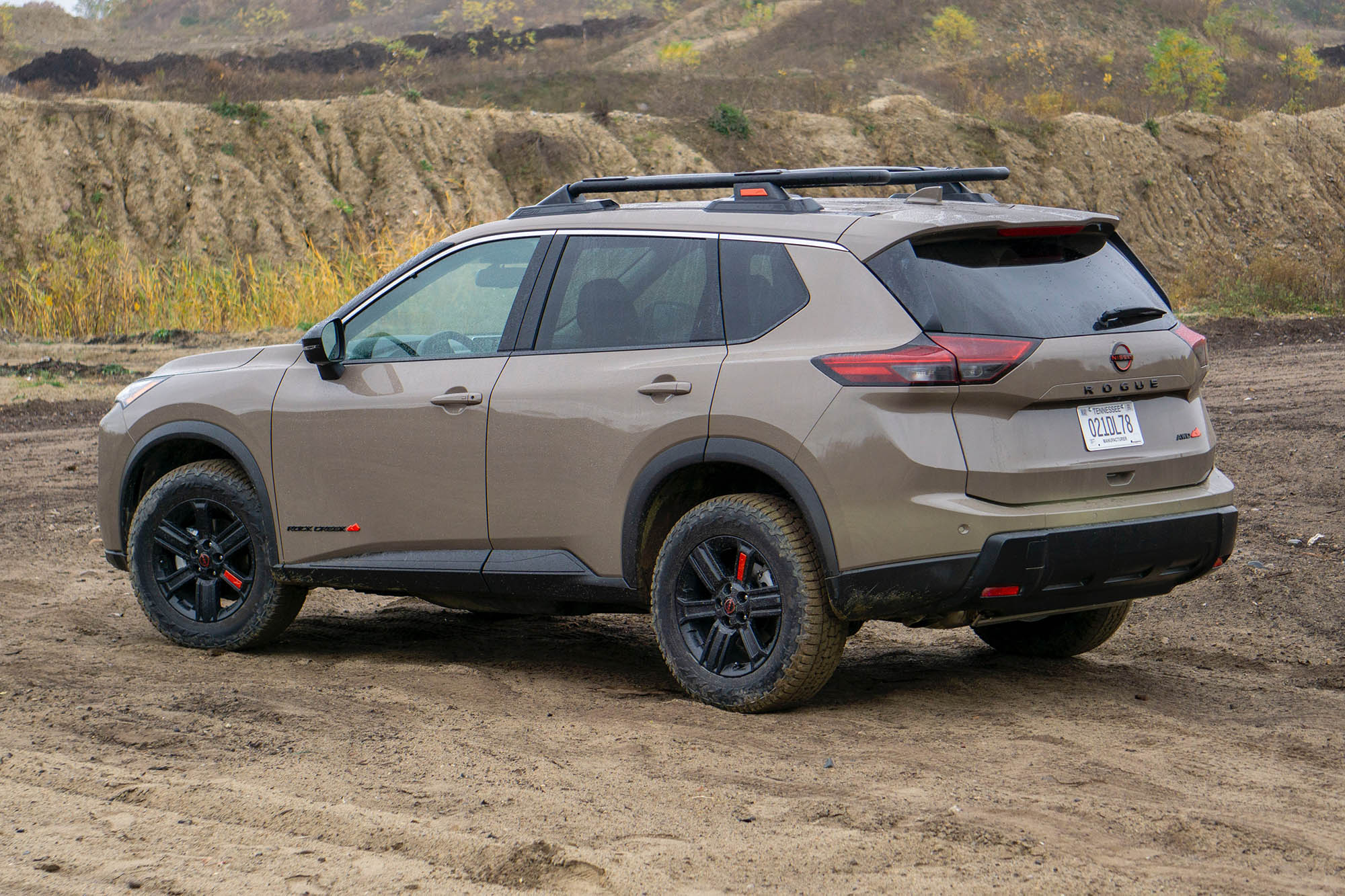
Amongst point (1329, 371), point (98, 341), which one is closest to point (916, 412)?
point (1329, 371)

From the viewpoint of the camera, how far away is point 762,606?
500 cm

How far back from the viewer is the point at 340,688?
5.62m

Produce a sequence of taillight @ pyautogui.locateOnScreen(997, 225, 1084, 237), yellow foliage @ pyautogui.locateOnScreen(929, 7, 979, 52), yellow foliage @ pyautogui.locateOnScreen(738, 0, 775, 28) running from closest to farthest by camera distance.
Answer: taillight @ pyautogui.locateOnScreen(997, 225, 1084, 237), yellow foliage @ pyautogui.locateOnScreen(929, 7, 979, 52), yellow foliage @ pyautogui.locateOnScreen(738, 0, 775, 28)

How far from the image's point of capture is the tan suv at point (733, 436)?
4.67 m

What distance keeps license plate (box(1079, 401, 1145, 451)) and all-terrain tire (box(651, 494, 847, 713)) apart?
1029 millimetres

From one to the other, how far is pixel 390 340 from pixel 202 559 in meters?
1.38

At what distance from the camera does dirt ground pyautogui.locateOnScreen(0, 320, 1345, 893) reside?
3.61m

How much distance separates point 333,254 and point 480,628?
2517 cm

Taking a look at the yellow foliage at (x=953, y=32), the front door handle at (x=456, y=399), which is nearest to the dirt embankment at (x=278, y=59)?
the yellow foliage at (x=953, y=32)

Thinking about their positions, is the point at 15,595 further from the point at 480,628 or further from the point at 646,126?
the point at 646,126

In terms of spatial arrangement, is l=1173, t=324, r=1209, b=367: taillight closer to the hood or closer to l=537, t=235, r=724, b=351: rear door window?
l=537, t=235, r=724, b=351: rear door window

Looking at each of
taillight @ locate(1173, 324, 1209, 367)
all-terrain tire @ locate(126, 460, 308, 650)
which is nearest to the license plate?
taillight @ locate(1173, 324, 1209, 367)

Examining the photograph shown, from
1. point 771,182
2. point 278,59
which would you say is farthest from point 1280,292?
point 278,59

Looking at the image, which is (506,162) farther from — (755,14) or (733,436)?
(755,14)
